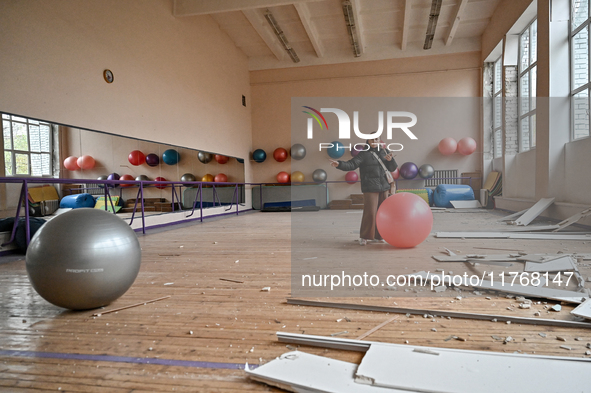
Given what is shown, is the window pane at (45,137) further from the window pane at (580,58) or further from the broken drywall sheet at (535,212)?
the window pane at (580,58)

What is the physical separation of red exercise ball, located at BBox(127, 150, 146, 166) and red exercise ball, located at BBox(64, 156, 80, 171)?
1.01 meters

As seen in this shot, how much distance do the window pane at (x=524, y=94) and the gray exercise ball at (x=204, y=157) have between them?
680 cm

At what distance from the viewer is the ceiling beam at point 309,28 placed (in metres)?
7.64

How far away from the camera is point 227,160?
9.20 metres

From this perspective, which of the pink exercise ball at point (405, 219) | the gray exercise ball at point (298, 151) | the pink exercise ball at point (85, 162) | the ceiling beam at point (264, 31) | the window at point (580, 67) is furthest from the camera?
the gray exercise ball at point (298, 151)

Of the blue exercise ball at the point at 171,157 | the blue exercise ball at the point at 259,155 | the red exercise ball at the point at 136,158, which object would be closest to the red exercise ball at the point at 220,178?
the blue exercise ball at the point at 171,157

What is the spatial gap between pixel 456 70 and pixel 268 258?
9.09 meters

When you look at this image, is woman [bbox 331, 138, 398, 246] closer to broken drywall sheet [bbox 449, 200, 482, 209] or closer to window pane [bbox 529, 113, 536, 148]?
broken drywall sheet [bbox 449, 200, 482, 209]

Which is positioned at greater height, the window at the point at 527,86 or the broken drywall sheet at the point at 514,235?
the window at the point at 527,86

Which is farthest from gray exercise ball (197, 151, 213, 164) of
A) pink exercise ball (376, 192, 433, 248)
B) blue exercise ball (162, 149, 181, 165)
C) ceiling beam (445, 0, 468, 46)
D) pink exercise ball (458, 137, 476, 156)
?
pink exercise ball (458, 137, 476, 156)

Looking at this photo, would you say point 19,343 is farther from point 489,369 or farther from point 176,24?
point 176,24

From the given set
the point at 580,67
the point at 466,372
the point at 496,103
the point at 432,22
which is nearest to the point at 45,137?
the point at 466,372

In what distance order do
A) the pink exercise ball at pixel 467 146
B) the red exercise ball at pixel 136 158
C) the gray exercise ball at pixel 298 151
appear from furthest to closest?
the gray exercise ball at pixel 298 151 → the pink exercise ball at pixel 467 146 → the red exercise ball at pixel 136 158

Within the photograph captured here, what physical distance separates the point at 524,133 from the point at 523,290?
21.6 feet
